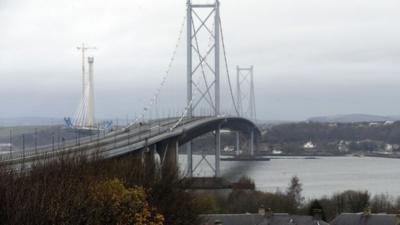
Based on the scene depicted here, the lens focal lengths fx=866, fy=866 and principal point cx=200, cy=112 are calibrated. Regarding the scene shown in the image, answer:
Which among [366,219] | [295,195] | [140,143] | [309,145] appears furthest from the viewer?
[309,145]

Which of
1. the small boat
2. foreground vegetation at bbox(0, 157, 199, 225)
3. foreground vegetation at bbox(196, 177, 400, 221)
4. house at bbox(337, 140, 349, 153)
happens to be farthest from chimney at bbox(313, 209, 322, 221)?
house at bbox(337, 140, 349, 153)

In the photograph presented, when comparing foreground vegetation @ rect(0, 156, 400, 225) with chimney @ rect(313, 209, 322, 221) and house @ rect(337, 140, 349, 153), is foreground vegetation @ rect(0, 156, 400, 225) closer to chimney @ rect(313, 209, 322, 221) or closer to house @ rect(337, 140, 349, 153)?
chimney @ rect(313, 209, 322, 221)

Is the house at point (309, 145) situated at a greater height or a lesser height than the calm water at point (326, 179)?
greater

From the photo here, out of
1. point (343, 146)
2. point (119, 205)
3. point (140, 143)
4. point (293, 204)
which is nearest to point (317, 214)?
point (293, 204)

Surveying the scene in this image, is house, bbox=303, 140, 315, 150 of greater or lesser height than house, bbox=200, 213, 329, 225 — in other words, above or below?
below

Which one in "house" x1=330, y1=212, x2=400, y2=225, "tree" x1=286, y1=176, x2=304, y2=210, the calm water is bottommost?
the calm water

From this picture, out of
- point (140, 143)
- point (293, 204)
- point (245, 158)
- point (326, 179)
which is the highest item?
point (140, 143)

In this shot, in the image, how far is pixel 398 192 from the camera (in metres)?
26.0

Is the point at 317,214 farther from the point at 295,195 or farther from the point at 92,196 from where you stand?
the point at 295,195

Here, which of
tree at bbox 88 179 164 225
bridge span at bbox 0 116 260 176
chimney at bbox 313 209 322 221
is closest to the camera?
tree at bbox 88 179 164 225

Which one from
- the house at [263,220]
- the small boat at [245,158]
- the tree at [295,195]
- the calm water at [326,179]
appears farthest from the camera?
the small boat at [245,158]

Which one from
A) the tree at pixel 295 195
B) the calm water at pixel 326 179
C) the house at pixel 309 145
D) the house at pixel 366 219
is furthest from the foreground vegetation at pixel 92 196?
the house at pixel 309 145

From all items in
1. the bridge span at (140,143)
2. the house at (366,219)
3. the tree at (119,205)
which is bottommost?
the house at (366,219)

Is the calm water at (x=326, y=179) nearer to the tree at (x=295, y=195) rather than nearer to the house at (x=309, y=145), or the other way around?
the tree at (x=295, y=195)
